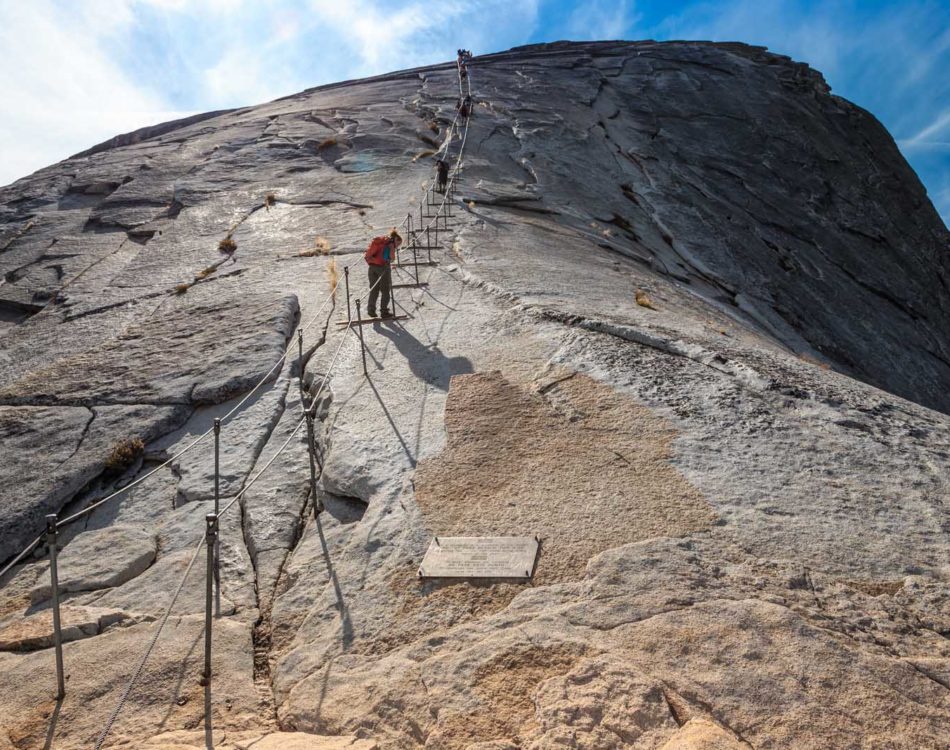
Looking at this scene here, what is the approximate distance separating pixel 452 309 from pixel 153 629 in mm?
5626

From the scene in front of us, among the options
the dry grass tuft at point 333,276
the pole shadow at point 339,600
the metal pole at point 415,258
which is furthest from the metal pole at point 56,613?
the metal pole at point 415,258

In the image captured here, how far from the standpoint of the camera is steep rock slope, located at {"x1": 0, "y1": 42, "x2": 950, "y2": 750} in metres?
3.89

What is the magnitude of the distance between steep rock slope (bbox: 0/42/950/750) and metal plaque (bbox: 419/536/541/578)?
0.39ft

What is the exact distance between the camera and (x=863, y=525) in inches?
193

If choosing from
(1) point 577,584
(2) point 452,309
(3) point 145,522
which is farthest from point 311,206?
(1) point 577,584

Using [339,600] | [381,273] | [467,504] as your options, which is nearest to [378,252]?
[381,273]

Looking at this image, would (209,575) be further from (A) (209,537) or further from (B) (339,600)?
(B) (339,600)

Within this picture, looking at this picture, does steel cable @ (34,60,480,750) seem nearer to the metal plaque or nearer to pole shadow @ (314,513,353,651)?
pole shadow @ (314,513,353,651)

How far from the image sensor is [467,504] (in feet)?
18.1

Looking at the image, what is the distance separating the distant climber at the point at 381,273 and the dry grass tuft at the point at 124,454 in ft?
11.2

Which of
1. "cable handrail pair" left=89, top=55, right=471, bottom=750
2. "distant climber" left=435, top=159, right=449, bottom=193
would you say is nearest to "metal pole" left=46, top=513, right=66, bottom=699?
"cable handrail pair" left=89, top=55, right=471, bottom=750

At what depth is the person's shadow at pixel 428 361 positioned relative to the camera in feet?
25.0

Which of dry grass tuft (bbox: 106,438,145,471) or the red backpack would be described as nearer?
dry grass tuft (bbox: 106,438,145,471)

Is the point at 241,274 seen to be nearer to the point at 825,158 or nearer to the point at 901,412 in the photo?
the point at 901,412
